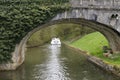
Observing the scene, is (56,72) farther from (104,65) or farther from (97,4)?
(97,4)

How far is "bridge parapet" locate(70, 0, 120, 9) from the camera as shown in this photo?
35375mm

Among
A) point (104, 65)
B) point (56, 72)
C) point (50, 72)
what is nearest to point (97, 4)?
point (104, 65)

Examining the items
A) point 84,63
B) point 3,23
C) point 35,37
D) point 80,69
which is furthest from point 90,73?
point 35,37

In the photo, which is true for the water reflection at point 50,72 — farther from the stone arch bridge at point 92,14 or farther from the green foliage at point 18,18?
the green foliage at point 18,18

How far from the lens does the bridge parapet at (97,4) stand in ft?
116

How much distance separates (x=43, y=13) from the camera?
34.4 metres

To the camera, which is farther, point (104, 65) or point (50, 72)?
point (104, 65)

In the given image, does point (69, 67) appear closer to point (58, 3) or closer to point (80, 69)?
point (80, 69)

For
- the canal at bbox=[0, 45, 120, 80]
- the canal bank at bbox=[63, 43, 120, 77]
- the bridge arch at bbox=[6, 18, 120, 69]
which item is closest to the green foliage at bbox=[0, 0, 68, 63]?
the bridge arch at bbox=[6, 18, 120, 69]

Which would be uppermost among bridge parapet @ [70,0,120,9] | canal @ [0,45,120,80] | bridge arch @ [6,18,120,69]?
bridge parapet @ [70,0,120,9]

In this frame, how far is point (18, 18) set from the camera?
111 ft

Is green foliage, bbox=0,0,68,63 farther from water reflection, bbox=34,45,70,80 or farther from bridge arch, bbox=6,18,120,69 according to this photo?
water reflection, bbox=34,45,70,80

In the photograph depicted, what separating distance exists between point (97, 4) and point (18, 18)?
9334 millimetres

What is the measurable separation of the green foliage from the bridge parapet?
1.38m
